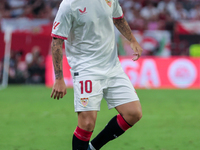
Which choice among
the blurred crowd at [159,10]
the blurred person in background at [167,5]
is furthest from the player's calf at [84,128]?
the blurred person in background at [167,5]

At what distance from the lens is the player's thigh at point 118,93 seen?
3561mm

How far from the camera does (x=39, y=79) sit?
14.4m

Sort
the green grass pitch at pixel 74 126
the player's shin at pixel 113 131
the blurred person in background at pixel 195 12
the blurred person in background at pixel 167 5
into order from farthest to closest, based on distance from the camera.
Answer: the blurred person in background at pixel 167 5 → the blurred person in background at pixel 195 12 → the green grass pitch at pixel 74 126 → the player's shin at pixel 113 131

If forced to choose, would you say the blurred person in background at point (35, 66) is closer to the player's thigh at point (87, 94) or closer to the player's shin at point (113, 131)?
the player's shin at point (113, 131)

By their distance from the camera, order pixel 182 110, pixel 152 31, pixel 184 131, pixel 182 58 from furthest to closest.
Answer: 1. pixel 152 31
2. pixel 182 58
3. pixel 182 110
4. pixel 184 131

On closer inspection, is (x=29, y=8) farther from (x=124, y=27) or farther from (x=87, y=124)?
(x=87, y=124)

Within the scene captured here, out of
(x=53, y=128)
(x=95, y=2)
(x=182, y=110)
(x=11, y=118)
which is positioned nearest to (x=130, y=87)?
(x=95, y=2)

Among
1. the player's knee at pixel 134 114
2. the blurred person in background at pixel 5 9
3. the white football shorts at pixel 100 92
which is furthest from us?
the blurred person in background at pixel 5 9

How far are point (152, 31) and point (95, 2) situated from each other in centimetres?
1184

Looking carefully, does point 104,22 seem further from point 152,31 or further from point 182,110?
point 152,31

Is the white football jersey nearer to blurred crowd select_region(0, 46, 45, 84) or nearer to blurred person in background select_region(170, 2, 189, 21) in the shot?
blurred crowd select_region(0, 46, 45, 84)

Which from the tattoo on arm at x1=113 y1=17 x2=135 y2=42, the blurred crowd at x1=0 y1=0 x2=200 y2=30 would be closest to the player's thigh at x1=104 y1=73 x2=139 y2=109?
the tattoo on arm at x1=113 y1=17 x2=135 y2=42

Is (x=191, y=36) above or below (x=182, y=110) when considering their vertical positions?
above

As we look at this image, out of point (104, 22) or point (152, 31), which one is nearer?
point (104, 22)
